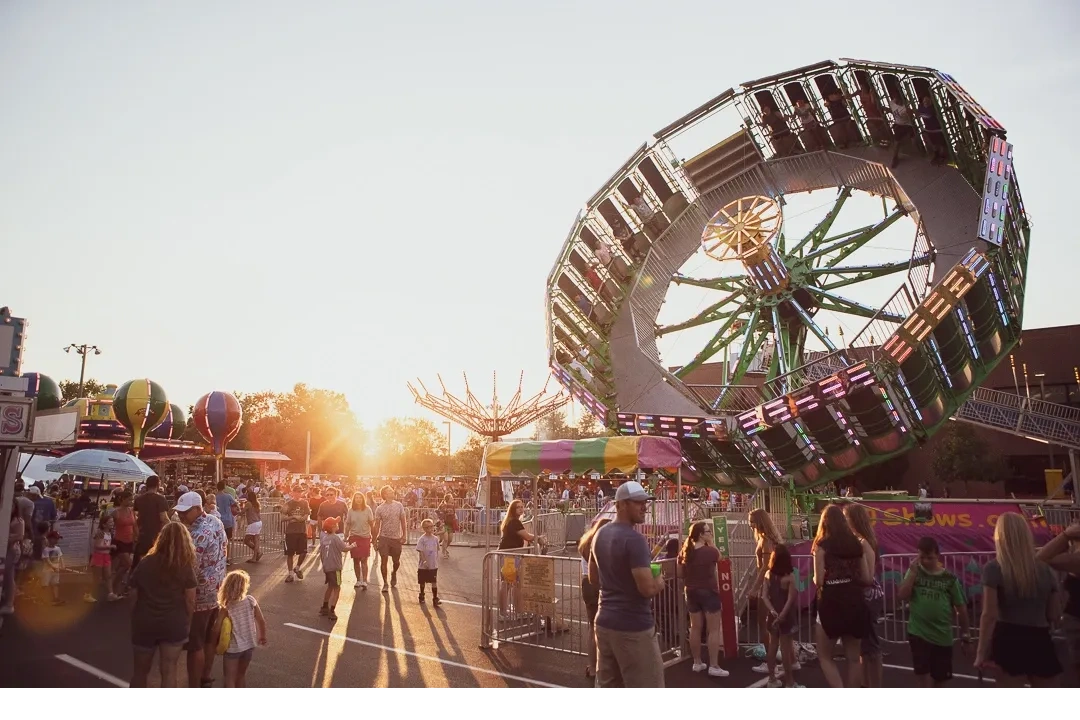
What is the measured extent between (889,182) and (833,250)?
235 cm

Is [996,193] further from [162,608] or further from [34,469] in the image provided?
[34,469]

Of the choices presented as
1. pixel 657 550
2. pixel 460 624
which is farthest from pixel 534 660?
pixel 657 550

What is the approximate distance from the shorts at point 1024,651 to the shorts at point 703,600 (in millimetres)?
3160

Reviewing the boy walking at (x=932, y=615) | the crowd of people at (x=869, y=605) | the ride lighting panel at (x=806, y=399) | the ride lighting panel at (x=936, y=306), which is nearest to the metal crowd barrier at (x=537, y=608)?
the crowd of people at (x=869, y=605)

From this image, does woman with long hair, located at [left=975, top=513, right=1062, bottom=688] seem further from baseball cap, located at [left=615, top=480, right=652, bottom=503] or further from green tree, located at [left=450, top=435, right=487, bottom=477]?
green tree, located at [left=450, top=435, right=487, bottom=477]

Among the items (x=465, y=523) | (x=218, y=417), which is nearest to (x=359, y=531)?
(x=465, y=523)

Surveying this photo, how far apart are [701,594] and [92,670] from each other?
21.8 ft

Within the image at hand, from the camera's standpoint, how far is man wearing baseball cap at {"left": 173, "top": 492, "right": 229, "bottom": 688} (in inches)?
258

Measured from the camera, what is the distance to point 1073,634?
219 inches

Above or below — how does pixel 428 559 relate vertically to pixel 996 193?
below

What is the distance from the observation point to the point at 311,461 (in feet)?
289

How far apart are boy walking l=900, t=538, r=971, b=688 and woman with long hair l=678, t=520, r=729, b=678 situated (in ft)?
7.96
